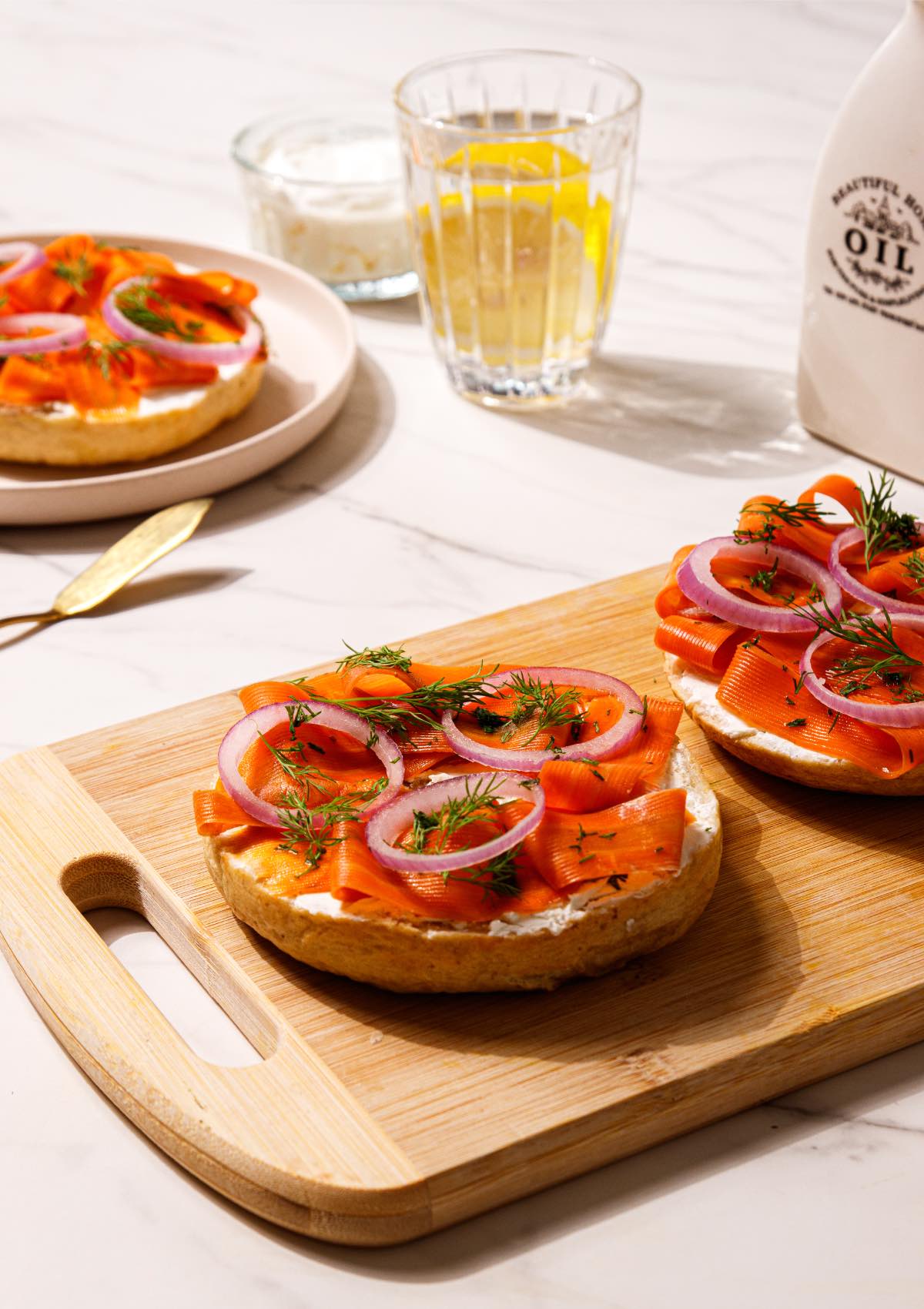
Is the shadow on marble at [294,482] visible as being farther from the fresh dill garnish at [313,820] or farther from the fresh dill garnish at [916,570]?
the fresh dill garnish at [916,570]

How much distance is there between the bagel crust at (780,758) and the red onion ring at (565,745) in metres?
0.15

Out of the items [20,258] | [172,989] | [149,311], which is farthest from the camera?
[20,258]

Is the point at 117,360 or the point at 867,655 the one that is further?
the point at 117,360

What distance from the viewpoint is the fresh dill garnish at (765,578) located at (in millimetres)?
2590

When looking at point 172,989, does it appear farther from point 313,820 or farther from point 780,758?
point 780,758

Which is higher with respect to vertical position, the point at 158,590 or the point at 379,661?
the point at 379,661

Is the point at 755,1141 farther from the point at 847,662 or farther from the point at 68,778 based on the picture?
the point at 68,778

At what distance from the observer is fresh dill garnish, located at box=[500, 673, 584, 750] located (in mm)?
2248

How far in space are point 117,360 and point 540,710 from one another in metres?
1.59

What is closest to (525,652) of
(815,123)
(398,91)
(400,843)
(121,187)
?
(400,843)

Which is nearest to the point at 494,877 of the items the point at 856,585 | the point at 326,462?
the point at 856,585

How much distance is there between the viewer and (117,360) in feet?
10.9

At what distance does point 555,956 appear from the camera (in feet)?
6.56

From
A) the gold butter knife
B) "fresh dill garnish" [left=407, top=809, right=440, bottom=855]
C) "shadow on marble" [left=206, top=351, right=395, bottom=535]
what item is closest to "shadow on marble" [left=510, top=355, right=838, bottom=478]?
"shadow on marble" [left=206, top=351, right=395, bottom=535]
